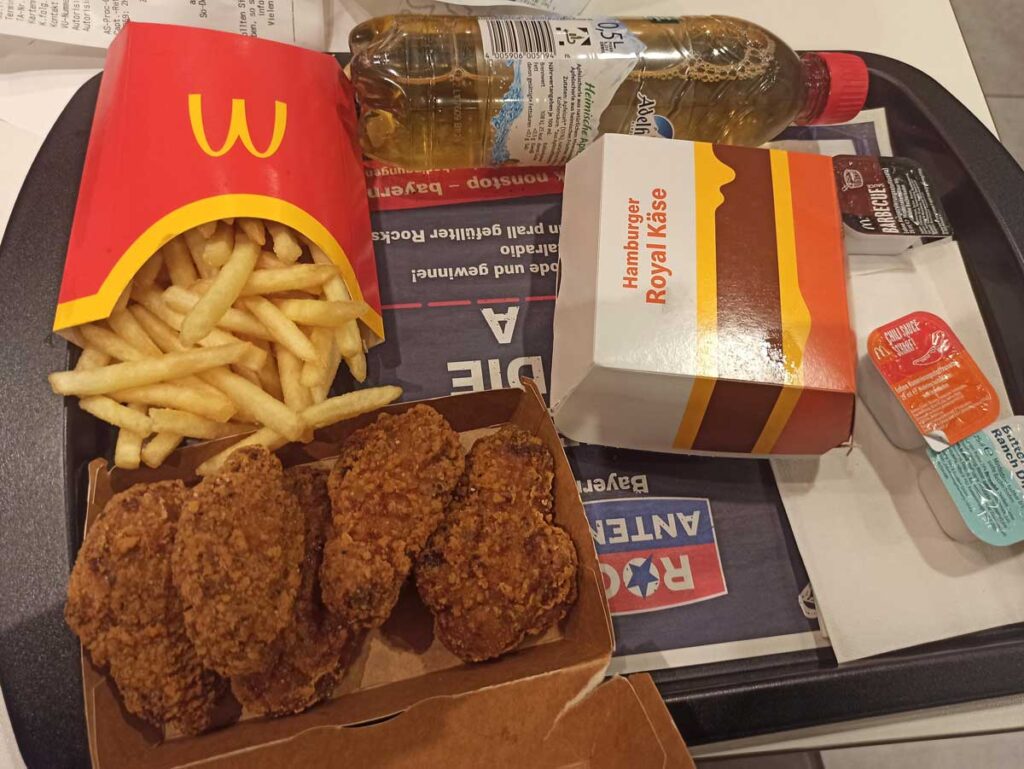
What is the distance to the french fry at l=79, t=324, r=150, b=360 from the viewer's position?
91cm

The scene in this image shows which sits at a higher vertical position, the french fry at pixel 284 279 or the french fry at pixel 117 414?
the french fry at pixel 284 279

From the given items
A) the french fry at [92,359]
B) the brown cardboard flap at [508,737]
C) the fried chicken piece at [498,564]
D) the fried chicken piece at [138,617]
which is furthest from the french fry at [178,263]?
the brown cardboard flap at [508,737]

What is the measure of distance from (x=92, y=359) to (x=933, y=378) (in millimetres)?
1239

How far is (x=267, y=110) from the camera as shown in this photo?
39.6 inches

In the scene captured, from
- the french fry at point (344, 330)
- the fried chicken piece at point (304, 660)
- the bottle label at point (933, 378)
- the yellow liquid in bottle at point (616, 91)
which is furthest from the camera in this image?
the yellow liquid in bottle at point (616, 91)

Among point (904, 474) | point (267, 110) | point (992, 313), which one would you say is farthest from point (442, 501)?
point (992, 313)

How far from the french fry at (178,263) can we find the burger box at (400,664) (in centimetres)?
23

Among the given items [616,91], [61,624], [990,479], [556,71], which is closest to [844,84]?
[616,91]

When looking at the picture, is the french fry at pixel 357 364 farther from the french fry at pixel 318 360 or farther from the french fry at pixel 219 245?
the french fry at pixel 219 245

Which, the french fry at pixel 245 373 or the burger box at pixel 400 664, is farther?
the french fry at pixel 245 373

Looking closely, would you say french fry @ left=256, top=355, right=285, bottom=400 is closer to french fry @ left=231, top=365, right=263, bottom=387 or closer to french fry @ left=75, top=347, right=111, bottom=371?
french fry @ left=231, top=365, right=263, bottom=387

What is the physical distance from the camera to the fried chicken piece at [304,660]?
828 mm

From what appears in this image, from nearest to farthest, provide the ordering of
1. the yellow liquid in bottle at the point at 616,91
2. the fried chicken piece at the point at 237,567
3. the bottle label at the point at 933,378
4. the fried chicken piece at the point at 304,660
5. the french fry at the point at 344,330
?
the fried chicken piece at the point at 237,567 < the fried chicken piece at the point at 304,660 < the french fry at the point at 344,330 < the bottle label at the point at 933,378 < the yellow liquid in bottle at the point at 616,91

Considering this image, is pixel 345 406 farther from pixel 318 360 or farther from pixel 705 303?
pixel 705 303
